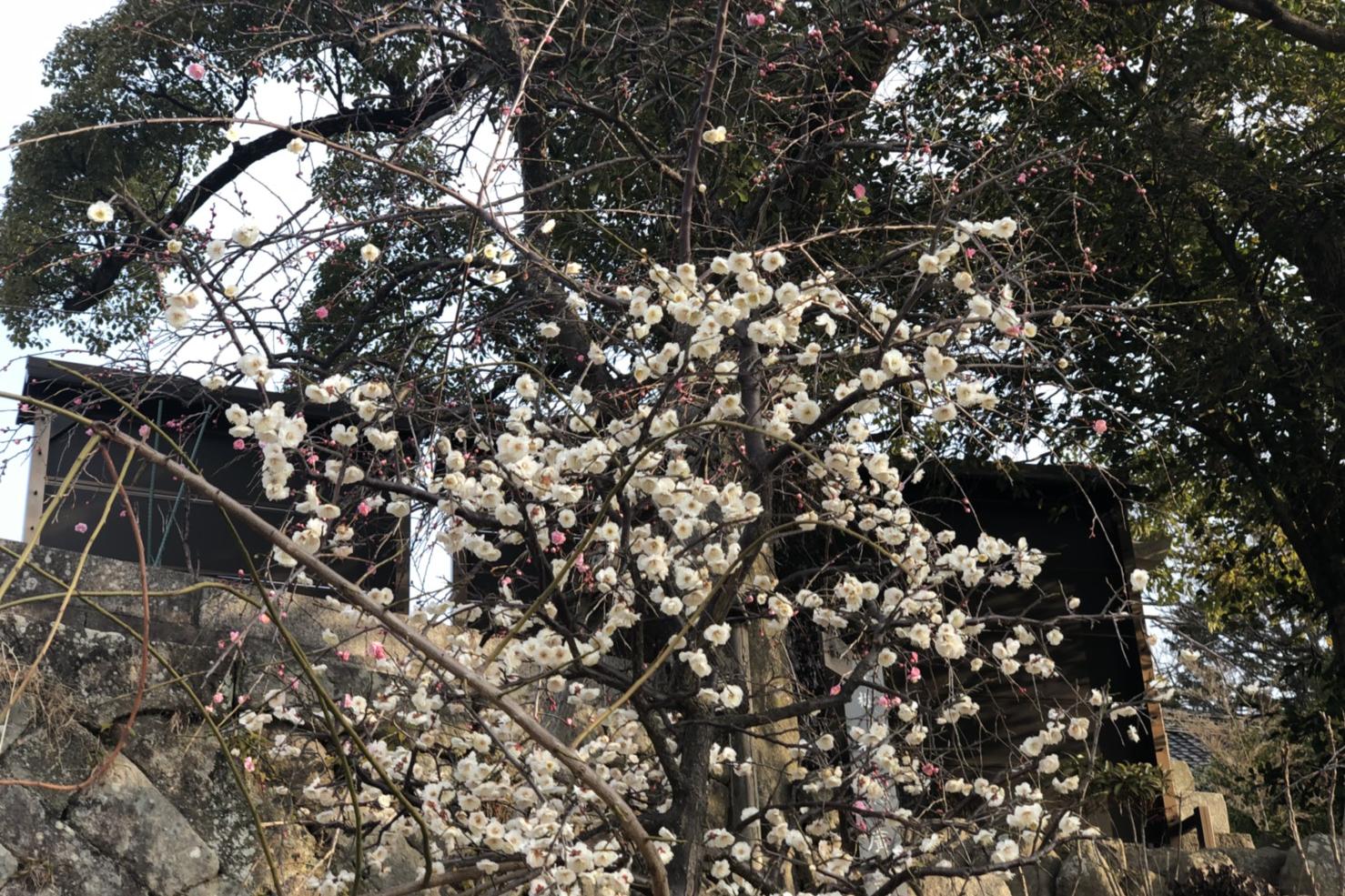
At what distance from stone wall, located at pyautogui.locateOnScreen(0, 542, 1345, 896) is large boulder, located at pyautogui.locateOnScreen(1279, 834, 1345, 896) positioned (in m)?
2.32

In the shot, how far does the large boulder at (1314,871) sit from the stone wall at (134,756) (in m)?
2.32

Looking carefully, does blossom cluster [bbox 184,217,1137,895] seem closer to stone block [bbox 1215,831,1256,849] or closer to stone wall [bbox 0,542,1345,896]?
stone wall [bbox 0,542,1345,896]

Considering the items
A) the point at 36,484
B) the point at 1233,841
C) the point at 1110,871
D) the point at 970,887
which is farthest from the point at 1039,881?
the point at 36,484

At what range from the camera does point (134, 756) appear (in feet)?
14.5

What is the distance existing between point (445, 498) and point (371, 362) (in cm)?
118

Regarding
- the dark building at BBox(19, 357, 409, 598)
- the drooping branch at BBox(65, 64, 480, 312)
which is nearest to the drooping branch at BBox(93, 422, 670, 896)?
the dark building at BBox(19, 357, 409, 598)

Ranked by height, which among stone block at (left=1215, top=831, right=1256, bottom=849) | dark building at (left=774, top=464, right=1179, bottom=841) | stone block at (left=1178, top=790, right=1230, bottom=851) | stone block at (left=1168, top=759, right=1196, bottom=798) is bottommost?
stone block at (left=1215, top=831, right=1256, bottom=849)

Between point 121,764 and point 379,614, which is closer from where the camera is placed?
point 379,614

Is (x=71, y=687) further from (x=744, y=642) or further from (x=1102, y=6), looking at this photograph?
(x=1102, y=6)

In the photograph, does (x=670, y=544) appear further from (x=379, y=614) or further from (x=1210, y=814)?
(x=1210, y=814)

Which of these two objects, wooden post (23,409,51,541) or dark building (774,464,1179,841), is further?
dark building (774,464,1179,841)

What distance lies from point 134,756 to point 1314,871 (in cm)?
521

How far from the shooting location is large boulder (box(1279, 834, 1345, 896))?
5703 mm

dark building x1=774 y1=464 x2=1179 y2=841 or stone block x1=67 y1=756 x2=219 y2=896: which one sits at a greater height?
dark building x1=774 y1=464 x2=1179 y2=841
